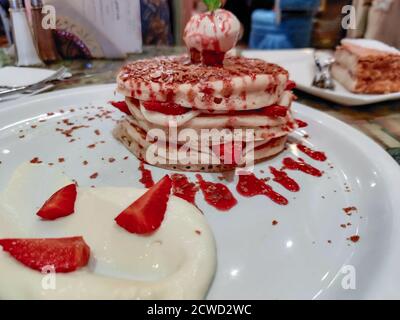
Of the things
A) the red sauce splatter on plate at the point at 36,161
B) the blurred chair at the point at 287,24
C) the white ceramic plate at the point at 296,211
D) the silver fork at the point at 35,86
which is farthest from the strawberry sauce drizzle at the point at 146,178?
the blurred chair at the point at 287,24

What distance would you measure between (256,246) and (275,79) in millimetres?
663

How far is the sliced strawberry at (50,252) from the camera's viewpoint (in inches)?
31.9

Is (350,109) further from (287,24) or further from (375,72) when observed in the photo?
(287,24)

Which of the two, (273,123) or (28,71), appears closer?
(273,123)

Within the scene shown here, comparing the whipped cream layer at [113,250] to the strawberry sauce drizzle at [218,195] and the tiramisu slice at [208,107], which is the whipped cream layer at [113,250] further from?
the tiramisu slice at [208,107]

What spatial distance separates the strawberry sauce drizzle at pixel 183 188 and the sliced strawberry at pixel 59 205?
0.33 m

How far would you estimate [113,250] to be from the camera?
91 centimetres

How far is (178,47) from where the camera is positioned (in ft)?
10.4

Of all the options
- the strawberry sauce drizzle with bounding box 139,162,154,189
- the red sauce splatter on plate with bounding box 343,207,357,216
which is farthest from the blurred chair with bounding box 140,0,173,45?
the red sauce splatter on plate with bounding box 343,207,357,216

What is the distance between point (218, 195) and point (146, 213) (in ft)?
1.00

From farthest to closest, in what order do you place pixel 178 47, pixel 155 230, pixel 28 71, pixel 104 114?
pixel 178 47 → pixel 28 71 → pixel 104 114 → pixel 155 230

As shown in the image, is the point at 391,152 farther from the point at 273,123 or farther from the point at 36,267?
the point at 36,267

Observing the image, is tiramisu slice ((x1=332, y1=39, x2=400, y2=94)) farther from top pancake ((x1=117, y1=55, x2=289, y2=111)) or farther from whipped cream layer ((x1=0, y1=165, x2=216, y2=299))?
whipped cream layer ((x1=0, y1=165, x2=216, y2=299))
